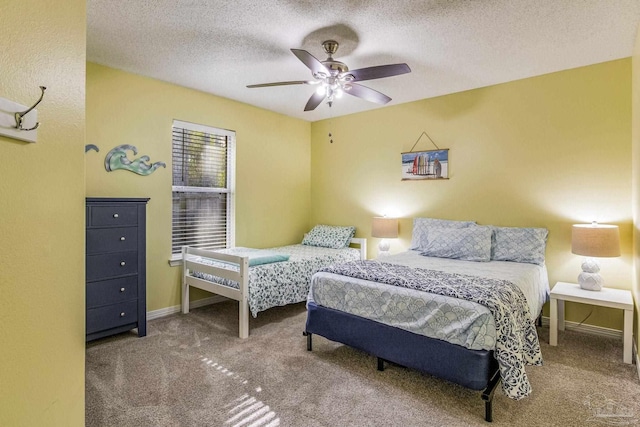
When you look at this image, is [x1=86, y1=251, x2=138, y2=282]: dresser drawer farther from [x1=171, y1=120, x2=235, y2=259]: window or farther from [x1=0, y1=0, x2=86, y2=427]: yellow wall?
[x1=0, y1=0, x2=86, y2=427]: yellow wall

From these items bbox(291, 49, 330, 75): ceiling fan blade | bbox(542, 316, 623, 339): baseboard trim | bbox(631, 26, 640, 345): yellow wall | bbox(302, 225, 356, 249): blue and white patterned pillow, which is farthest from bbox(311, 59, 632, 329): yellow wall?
bbox(291, 49, 330, 75): ceiling fan blade

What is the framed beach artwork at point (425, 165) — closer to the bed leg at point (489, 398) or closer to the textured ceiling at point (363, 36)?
the textured ceiling at point (363, 36)

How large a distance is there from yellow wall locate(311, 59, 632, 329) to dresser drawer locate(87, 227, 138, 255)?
2.99 meters

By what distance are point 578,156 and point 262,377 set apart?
140 inches

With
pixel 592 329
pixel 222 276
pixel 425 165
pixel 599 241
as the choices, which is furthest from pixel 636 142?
pixel 222 276

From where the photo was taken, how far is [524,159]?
355 cm

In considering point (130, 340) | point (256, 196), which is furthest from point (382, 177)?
point (130, 340)

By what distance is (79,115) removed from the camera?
3.38ft

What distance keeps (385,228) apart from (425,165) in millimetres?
958

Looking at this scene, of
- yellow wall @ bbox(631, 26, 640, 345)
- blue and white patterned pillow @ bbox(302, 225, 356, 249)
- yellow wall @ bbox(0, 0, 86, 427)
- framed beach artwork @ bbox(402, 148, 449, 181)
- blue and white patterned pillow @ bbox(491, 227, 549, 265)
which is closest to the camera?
yellow wall @ bbox(0, 0, 86, 427)

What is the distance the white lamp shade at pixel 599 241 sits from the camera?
276cm

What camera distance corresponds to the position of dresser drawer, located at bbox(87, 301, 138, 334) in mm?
2777

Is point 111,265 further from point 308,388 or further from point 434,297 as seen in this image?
point 434,297

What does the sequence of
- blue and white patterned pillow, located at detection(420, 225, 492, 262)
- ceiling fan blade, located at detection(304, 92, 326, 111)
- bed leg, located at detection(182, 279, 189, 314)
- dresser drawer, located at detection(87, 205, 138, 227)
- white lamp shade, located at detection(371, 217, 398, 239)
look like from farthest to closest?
1. white lamp shade, located at detection(371, 217, 398, 239)
2. bed leg, located at detection(182, 279, 189, 314)
3. blue and white patterned pillow, located at detection(420, 225, 492, 262)
4. ceiling fan blade, located at detection(304, 92, 326, 111)
5. dresser drawer, located at detection(87, 205, 138, 227)
